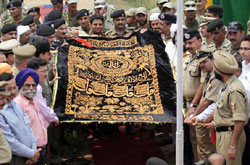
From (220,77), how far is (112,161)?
248 centimetres

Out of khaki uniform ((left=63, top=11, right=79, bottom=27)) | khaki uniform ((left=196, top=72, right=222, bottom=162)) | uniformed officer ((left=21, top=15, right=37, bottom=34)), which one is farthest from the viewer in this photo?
khaki uniform ((left=63, top=11, right=79, bottom=27))

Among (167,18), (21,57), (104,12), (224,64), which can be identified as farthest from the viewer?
(104,12)

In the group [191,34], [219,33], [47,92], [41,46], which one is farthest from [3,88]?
[219,33]

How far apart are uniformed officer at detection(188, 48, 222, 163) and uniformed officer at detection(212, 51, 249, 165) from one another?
0.66m

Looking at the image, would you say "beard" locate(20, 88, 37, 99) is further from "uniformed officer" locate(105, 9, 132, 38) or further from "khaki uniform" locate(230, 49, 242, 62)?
"uniformed officer" locate(105, 9, 132, 38)

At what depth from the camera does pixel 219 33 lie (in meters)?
8.02

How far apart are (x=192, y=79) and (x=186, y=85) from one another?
0.43 feet

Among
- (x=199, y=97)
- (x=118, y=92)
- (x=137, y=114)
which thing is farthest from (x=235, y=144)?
(x=118, y=92)

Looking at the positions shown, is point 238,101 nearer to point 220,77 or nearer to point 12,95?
point 220,77

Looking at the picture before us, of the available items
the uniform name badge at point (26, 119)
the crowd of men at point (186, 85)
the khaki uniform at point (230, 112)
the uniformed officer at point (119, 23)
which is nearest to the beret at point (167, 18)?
the crowd of men at point (186, 85)

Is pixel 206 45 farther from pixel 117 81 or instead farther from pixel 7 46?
pixel 7 46

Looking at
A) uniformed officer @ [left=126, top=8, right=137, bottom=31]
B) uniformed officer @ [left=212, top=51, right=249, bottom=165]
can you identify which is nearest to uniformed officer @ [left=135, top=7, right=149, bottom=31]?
uniformed officer @ [left=126, top=8, right=137, bottom=31]

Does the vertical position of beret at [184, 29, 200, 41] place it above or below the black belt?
above

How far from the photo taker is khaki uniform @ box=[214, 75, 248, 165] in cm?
626
